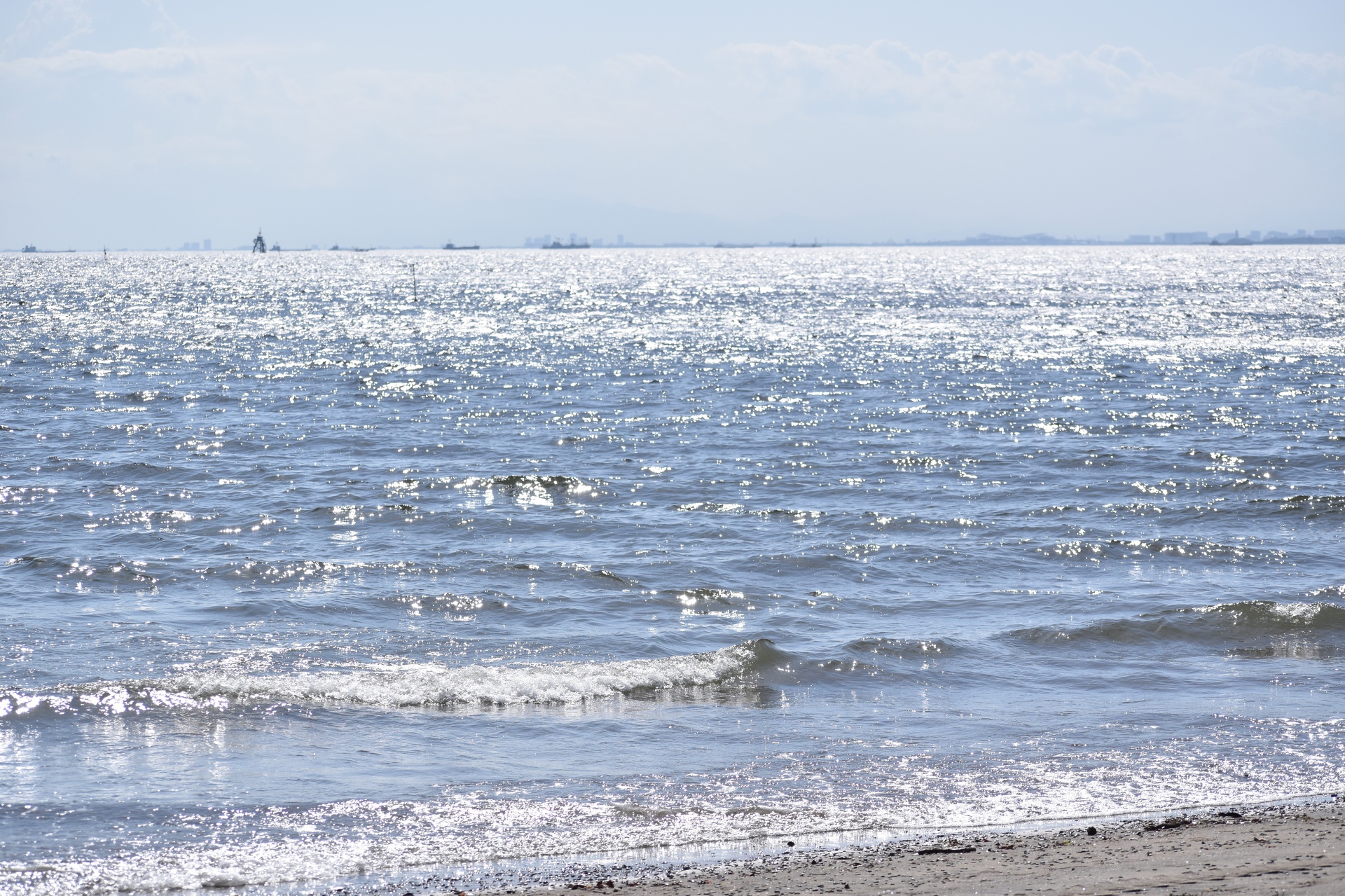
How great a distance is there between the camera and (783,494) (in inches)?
1057

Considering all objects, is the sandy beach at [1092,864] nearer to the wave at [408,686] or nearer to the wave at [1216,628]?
the wave at [408,686]

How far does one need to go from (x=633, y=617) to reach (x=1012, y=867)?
9514mm

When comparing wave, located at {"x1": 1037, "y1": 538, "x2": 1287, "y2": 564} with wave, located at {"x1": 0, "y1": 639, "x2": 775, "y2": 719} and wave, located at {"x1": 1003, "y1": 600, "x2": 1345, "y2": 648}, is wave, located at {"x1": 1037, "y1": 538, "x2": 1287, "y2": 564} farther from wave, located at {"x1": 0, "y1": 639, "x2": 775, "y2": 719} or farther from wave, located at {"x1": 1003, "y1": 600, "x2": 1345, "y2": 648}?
wave, located at {"x1": 0, "y1": 639, "x2": 775, "y2": 719}

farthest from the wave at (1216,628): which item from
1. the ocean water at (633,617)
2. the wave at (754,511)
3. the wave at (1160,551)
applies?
the wave at (754,511)

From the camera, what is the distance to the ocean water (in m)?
10.7

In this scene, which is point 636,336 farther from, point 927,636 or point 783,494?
point 927,636

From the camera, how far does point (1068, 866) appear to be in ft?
28.6

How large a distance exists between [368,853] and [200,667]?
6198 millimetres

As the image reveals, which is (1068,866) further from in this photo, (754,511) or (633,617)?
(754,511)

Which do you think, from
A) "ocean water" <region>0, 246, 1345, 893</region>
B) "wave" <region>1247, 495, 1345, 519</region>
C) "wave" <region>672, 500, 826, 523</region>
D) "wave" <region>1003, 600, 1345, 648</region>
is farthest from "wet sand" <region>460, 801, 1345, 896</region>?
"wave" <region>1247, 495, 1345, 519</region>

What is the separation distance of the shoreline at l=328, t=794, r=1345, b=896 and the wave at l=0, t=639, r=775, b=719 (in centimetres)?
487

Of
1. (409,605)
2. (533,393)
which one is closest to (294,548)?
(409,605)

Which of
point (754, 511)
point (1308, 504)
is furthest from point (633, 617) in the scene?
point (1308, 504)

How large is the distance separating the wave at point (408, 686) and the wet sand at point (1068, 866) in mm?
5205
